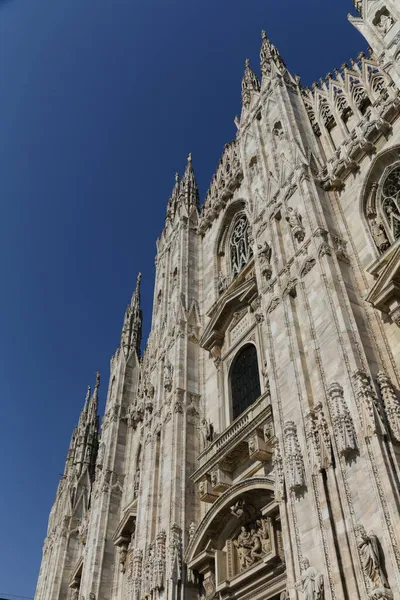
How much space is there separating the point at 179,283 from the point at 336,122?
27.3ft

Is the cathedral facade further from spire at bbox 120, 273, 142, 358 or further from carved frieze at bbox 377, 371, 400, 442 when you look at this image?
spire at bbox 120, 273, 142, 358

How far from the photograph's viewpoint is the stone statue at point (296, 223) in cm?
1460

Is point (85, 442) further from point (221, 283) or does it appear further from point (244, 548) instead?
point (244, 548)

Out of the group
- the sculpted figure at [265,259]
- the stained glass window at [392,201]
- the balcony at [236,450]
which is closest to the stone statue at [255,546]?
the balcony at [236,450]

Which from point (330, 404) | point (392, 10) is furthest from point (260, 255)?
point (392, 10)

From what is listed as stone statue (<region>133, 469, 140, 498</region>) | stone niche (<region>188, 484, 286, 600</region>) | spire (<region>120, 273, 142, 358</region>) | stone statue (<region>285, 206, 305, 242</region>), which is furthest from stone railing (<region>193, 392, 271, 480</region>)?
spire (<region>120, 273, 142, 358</region>)

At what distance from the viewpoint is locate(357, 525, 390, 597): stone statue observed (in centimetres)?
862

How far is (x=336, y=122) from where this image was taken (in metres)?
17.3

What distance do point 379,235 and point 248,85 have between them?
11.1 m

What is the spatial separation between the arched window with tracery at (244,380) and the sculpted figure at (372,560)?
7.11 m

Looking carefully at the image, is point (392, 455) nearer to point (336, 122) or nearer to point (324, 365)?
point (324, 365)

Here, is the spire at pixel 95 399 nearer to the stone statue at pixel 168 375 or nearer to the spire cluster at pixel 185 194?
the spire cluster at pixel 185 194

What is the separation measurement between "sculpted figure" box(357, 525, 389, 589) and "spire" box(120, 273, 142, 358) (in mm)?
21239

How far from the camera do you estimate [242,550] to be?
43.8ft
